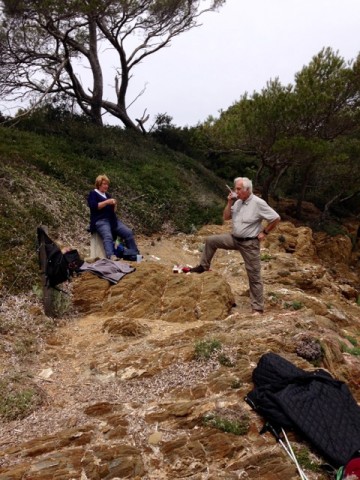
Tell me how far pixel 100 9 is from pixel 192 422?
47.1 feet

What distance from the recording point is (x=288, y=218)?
1717 centimetres

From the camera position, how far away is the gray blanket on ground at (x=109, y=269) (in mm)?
6500

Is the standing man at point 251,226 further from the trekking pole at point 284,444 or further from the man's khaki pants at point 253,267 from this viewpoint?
the trekking pole at point 284,444

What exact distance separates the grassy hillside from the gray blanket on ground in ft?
2.76

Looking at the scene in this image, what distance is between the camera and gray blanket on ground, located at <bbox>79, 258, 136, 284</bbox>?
21.3ft

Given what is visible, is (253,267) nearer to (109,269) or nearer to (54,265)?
(109,269)

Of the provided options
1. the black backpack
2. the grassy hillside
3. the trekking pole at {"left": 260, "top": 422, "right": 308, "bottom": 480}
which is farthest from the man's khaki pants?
the grassy hillside

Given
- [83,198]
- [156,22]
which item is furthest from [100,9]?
[83,198]

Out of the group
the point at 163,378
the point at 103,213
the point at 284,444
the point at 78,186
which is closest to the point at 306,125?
the point at 78,186

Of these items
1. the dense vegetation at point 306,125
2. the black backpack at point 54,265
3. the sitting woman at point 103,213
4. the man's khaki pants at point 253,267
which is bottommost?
the man's khaki pants at point 253,267

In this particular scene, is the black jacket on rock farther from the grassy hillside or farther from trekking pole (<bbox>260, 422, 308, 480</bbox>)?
the grassy hillside

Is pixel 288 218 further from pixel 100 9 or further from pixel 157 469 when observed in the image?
pixel 157 469

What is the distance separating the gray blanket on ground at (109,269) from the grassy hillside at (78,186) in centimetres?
84

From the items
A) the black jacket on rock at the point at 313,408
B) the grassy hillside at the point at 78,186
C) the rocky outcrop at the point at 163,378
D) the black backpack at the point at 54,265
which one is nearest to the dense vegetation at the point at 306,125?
the grassy hillside at the point at 78,186
